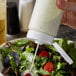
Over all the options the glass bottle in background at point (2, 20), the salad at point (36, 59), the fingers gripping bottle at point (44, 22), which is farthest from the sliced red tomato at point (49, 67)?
the glass bottle in background at point (2, 20)

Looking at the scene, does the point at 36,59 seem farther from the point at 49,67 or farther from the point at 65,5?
the point at 65,5

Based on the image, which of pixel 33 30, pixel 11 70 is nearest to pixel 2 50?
pixel 11 70

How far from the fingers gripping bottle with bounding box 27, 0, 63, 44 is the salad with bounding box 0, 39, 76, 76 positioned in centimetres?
12

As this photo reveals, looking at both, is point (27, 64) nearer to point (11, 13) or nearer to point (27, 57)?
point (27, 57)

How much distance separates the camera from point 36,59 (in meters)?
0.59

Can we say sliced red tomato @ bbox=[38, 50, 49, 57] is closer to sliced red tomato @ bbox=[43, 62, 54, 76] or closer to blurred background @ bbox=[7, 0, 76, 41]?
sliced red tomato @ bbox=[43, 62, 54, 76]

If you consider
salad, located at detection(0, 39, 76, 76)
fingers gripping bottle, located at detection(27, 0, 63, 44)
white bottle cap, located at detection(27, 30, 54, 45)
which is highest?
fingers gripping bottle, located at detection(27, 0, 63, 44)

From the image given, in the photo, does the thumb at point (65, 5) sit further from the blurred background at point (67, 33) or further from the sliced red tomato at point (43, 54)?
the blurred background at point (67, 33)

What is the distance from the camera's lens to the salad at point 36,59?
577 millimetres

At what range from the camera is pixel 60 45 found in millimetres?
625

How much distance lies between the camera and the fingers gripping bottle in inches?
18.6

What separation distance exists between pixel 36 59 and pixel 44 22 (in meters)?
0.14

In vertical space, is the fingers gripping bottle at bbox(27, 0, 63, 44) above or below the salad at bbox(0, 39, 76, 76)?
above

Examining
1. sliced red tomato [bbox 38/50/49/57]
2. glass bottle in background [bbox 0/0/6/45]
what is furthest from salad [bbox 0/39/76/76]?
glass bottle in background [bbox 0/0/6/45]
